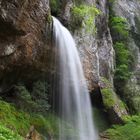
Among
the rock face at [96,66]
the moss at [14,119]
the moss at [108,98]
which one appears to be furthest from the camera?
the moss at [108,98]

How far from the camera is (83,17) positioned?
2089cm

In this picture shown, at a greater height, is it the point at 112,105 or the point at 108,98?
the point at 108,98

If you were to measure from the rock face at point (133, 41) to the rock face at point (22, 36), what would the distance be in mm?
9459

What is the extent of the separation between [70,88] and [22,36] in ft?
15.8

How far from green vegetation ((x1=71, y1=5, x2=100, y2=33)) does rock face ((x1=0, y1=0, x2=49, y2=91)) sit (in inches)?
154

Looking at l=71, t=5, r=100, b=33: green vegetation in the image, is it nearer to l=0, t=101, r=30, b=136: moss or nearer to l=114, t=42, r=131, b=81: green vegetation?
l=114, t=42, r=131, b=81: green vegetation

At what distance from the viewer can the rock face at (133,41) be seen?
25.0 meters

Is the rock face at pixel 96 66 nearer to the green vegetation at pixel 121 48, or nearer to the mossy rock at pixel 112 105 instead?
the mossy rock at pixel 112 105

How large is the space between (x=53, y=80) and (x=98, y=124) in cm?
389

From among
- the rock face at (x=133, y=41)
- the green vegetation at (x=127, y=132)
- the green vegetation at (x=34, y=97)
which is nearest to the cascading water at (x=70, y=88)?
the green vegetation at (x=34, y=97)

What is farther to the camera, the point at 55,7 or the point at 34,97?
the point at 55,7

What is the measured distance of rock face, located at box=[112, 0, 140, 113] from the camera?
2504 centimetres

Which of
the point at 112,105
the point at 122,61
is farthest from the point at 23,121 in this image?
the point at 122,61

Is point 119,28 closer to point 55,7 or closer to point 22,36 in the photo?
point 55,7
